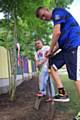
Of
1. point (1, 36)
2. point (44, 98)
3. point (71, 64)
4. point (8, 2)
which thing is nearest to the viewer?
point (71, 64)

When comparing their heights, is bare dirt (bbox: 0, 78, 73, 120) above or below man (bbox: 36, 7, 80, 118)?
below

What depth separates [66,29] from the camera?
6160 millimetres

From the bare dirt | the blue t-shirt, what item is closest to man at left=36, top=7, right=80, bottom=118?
the blue t-shirt

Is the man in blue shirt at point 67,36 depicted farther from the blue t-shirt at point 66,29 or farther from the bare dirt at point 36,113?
the bare dirt at point 36,113

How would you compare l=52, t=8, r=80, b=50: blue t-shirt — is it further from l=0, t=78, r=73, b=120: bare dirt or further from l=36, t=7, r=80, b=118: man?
l=0, t=78, r=73, b=120: bare dirt

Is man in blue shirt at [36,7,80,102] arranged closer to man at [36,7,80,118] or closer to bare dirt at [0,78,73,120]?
man at [36,7,80,118]

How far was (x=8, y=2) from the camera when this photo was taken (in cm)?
1302

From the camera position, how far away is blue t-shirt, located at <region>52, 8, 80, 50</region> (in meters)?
6.12

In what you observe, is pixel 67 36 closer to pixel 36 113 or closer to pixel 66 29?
pixel 66 29

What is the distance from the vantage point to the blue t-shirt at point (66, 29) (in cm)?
612

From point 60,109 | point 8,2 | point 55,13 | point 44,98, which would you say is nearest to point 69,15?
point 55,13

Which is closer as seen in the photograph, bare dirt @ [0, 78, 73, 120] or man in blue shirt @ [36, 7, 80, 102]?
man in blue shirt @ [36, 7, 80, 102]

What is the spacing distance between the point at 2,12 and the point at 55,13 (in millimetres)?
7644

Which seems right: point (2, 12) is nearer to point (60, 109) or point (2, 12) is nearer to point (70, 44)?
point (60, 109)
